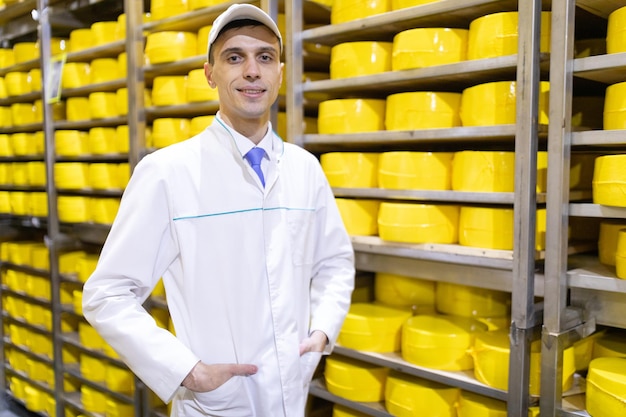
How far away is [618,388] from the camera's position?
1272 millimetres

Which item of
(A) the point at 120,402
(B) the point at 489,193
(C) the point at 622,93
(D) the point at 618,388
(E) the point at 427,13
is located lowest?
(A) the point at 120,402

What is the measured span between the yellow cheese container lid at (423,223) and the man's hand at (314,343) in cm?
45

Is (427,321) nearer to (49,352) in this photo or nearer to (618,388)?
(618,388)

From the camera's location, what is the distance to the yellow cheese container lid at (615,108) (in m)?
1.32

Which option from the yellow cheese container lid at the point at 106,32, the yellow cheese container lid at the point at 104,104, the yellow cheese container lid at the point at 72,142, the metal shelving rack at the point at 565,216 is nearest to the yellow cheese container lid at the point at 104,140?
the yellow cheese container lid at the point at 104,104

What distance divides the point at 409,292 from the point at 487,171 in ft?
1.99

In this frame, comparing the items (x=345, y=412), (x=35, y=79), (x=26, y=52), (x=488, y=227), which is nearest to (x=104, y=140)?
(x=35, y=79)

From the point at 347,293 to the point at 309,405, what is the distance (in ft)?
2.56

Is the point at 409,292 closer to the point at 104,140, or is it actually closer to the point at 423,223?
the point at 423,223

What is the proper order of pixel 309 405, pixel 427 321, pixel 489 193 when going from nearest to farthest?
pixel 489 193 → pixel 427 321 → pixel 309 405

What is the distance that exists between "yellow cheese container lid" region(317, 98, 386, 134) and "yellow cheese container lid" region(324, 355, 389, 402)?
0.83 meters

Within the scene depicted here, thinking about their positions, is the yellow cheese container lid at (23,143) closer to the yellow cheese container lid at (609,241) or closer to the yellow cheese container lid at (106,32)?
the yellow cheese container lid at (106,32)

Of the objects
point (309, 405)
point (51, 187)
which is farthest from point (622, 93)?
point (51, 187)

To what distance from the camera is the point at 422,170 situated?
1.69 m
